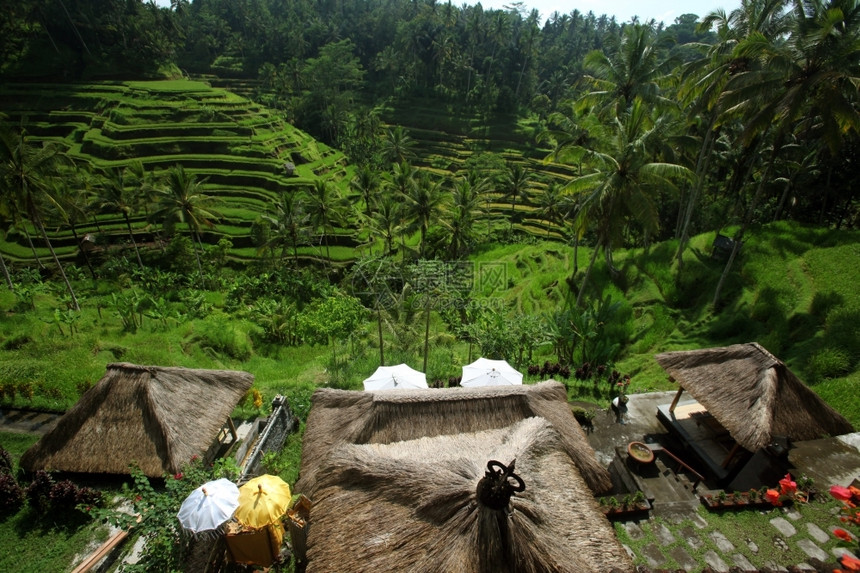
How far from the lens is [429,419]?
9672 mm

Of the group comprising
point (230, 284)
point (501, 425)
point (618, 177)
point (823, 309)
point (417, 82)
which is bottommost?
point (230, 284)

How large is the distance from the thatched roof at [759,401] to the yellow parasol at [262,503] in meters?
9.82

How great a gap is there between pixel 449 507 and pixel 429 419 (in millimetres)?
3589

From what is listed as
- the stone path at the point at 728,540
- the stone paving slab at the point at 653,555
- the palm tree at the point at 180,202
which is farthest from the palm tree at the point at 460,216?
the stone paving slab at the point at 653,555

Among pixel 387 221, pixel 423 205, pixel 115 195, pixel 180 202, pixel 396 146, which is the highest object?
pixel 396 146

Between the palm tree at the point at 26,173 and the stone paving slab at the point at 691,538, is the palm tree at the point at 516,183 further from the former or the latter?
the stone paving slab at the point at 691,538

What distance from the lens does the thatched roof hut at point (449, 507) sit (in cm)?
576

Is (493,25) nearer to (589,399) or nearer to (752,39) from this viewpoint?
(752,39)

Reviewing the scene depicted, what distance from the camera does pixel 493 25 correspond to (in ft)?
235

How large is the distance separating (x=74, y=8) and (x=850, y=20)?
8528 cm

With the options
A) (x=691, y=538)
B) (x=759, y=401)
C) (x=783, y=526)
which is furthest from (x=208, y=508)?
(x=759, y=401)

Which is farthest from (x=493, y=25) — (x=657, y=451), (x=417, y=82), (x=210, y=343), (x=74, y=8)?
(x=657, y=451)

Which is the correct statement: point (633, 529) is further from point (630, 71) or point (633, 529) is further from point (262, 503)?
point (630, 71)

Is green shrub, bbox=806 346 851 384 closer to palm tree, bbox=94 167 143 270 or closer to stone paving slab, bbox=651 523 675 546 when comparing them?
stone paving slab, bbox=651 523 675 546
